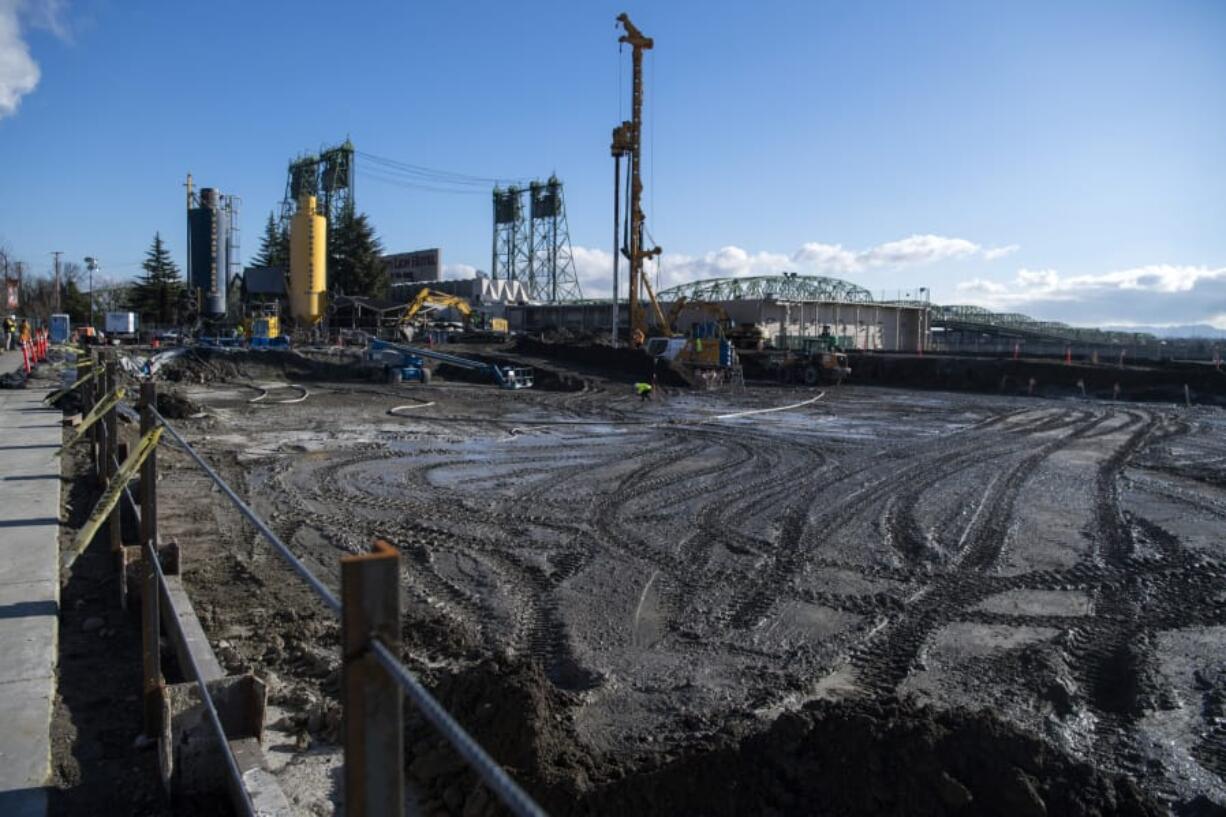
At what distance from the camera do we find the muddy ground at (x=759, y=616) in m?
4.18

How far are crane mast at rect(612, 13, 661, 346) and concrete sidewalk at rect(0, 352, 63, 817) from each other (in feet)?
140

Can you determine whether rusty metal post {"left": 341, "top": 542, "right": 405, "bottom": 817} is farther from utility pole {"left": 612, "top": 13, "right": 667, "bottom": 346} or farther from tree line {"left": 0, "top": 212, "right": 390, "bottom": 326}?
tree line {"left": 0, "top": 212, "right": 390, "bottom": 326}

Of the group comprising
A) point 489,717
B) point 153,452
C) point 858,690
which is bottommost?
point 858,690

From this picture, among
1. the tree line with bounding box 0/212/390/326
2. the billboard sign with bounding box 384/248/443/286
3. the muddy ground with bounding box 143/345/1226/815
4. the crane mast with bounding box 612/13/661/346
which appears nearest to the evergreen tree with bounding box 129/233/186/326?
the tree line with bounding box 0/212/390/326

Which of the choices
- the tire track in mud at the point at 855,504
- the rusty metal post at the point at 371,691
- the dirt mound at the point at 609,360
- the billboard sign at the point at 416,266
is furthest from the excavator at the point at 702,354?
the billboard sign at the point at 416,266

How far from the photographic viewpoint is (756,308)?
69.8 meters

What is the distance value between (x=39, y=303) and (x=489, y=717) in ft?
303

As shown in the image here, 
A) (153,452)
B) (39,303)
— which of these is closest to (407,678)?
(153,452)

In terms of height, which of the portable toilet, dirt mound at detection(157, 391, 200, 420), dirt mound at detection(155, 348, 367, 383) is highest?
the portable toilet

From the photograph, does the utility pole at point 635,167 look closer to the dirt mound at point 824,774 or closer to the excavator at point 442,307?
the excavator at point 442,307

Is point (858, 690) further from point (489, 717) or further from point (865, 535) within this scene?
point (865, 535)

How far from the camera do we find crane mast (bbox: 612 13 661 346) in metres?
52.0

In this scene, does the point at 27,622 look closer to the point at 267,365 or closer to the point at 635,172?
the point at 267,365

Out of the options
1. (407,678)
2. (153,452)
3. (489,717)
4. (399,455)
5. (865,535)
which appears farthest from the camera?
(399,455)
